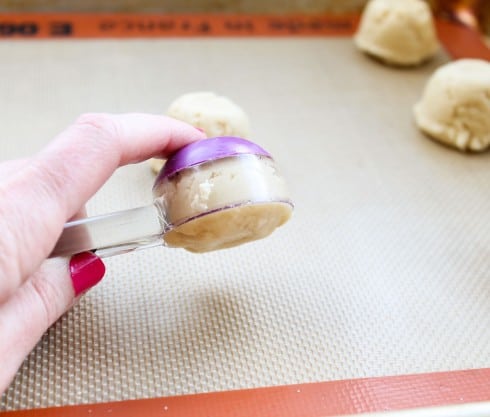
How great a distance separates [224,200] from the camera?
1.98 ft

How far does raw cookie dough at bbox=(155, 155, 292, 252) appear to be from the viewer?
0.61 metres

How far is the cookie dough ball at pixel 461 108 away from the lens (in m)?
1.06

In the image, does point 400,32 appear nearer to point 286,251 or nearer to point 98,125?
point 286,251

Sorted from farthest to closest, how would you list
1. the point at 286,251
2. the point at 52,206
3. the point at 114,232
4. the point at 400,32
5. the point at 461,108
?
the point at 400,32
the point at 461,108
the point at 286,251
the point at 114,232
the point at 52,206

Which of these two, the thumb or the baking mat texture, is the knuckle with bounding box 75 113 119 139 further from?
the baking mat texture

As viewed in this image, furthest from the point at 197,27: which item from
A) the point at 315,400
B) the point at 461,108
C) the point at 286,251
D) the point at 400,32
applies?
the point at 315,400

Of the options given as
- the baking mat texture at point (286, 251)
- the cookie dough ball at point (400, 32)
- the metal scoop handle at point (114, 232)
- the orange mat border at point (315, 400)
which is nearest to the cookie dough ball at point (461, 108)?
the baking mat texture at point (286, 251)

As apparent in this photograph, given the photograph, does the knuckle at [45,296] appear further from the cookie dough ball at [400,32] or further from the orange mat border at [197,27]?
the cookie dough ball at [400,32]

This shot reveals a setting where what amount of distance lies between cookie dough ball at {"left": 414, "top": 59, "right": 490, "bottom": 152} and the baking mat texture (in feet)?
0.09

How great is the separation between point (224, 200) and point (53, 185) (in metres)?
0.16

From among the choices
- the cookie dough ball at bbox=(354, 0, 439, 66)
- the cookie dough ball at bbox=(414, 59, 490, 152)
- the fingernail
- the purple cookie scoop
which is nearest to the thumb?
the fingernail

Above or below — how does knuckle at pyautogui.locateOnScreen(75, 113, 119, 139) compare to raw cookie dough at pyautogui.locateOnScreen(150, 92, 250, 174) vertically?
above

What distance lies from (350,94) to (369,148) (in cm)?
18

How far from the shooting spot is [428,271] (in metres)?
0.83
